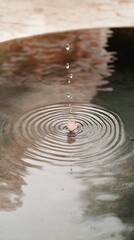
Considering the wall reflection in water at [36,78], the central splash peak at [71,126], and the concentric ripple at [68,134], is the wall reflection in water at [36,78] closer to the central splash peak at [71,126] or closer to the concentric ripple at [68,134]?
the concentric ripple at [68,134]

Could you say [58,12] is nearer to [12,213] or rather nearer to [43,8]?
[43,8]

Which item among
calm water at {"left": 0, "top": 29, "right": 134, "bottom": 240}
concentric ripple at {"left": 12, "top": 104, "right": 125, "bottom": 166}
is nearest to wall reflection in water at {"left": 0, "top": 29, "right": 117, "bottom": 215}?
calm water at {"left": 0, "top": 29, "right": 134, "bottom": 240}

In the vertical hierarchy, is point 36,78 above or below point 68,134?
above

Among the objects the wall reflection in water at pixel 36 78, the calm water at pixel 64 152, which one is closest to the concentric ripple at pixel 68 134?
the calm water at pixel 64 152

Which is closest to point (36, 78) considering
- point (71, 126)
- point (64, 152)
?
point (71, 126)

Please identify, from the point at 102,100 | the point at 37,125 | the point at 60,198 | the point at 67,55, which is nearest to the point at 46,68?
the point at 67,55

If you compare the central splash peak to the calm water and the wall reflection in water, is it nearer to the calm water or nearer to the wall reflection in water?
the calm water

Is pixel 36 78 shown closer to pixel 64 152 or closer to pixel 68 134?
pixel 68 134
